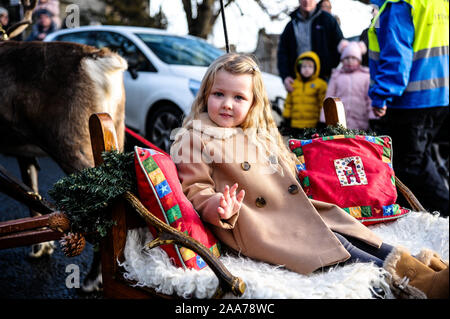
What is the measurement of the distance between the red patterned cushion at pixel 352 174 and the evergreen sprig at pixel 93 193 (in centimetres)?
88

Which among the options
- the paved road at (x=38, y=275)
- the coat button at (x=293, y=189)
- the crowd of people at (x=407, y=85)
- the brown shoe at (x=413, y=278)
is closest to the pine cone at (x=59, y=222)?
the coat button at (x=293, y=189)

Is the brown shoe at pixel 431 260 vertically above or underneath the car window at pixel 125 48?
underneath

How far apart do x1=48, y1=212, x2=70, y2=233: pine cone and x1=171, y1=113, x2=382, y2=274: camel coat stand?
462mm

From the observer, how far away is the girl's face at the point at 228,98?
1.82 meters

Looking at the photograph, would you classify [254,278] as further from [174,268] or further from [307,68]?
[307,68]

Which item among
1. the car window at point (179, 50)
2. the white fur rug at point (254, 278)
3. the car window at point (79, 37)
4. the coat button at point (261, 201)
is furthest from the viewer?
the car window at point (79, 37)

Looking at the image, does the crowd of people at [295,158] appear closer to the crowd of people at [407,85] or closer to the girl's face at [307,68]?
the crowd of people at [407,85]

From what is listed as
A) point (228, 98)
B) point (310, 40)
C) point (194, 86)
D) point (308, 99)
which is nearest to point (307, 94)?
point (308, 99)

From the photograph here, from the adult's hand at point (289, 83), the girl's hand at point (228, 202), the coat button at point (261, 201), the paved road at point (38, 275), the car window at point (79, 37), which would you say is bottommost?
the paved road at point (38, 275)

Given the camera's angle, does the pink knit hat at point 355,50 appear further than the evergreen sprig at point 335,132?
Yes

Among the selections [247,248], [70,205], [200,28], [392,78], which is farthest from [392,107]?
[200,28]

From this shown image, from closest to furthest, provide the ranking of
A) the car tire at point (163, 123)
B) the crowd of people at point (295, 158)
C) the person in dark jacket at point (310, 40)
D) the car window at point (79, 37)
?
1. the crowd of people at point (295, 158)
2. the person in dark jacket at point (310, 40)
3. the car tire at point (163, 123)
4. the car window at point (79, 37)

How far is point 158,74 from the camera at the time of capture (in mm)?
5270

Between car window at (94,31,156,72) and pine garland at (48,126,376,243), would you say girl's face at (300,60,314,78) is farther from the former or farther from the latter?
pine garland at (48,126,376,243)
